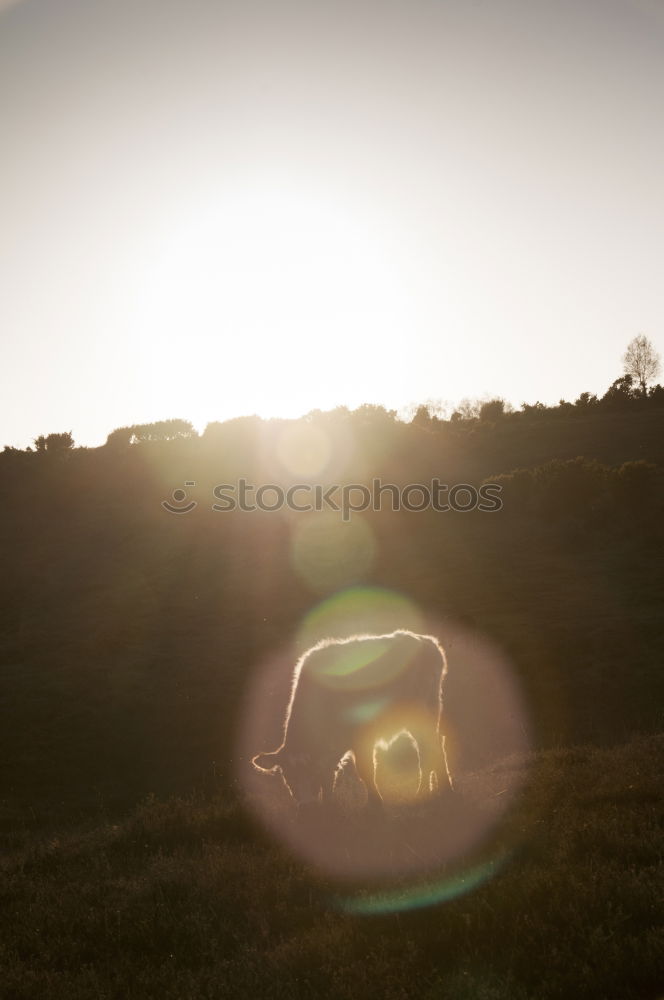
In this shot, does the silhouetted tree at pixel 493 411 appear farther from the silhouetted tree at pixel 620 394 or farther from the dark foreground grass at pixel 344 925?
the dark foreground grass at pixel 344 925

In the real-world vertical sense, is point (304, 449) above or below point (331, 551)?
above

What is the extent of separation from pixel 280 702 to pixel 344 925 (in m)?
3.82

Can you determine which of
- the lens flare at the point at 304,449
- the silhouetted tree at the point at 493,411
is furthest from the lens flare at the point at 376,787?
the silhouetted tree at the point at 493,411

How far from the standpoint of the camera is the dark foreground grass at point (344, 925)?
4.64 m

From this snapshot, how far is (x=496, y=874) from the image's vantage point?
6.02 m

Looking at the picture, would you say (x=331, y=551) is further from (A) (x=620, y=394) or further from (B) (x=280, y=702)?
(A) (x=620, y=394)

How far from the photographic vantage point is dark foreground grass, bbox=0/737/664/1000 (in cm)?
464

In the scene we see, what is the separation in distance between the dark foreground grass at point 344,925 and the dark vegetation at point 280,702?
23 mm

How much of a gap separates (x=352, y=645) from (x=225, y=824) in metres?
2.69

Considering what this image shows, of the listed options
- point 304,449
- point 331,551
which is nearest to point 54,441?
point 304,449

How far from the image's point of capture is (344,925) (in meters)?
5.47

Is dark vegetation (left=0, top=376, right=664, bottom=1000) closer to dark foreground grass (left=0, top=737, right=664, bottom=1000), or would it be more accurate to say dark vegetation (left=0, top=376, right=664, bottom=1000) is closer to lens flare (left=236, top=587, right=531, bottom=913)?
dark foreground grass (left=0, top=737, right=664, bottom=1000)

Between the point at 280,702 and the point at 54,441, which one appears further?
the point at 54,441

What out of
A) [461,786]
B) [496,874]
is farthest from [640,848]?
[461,786]
